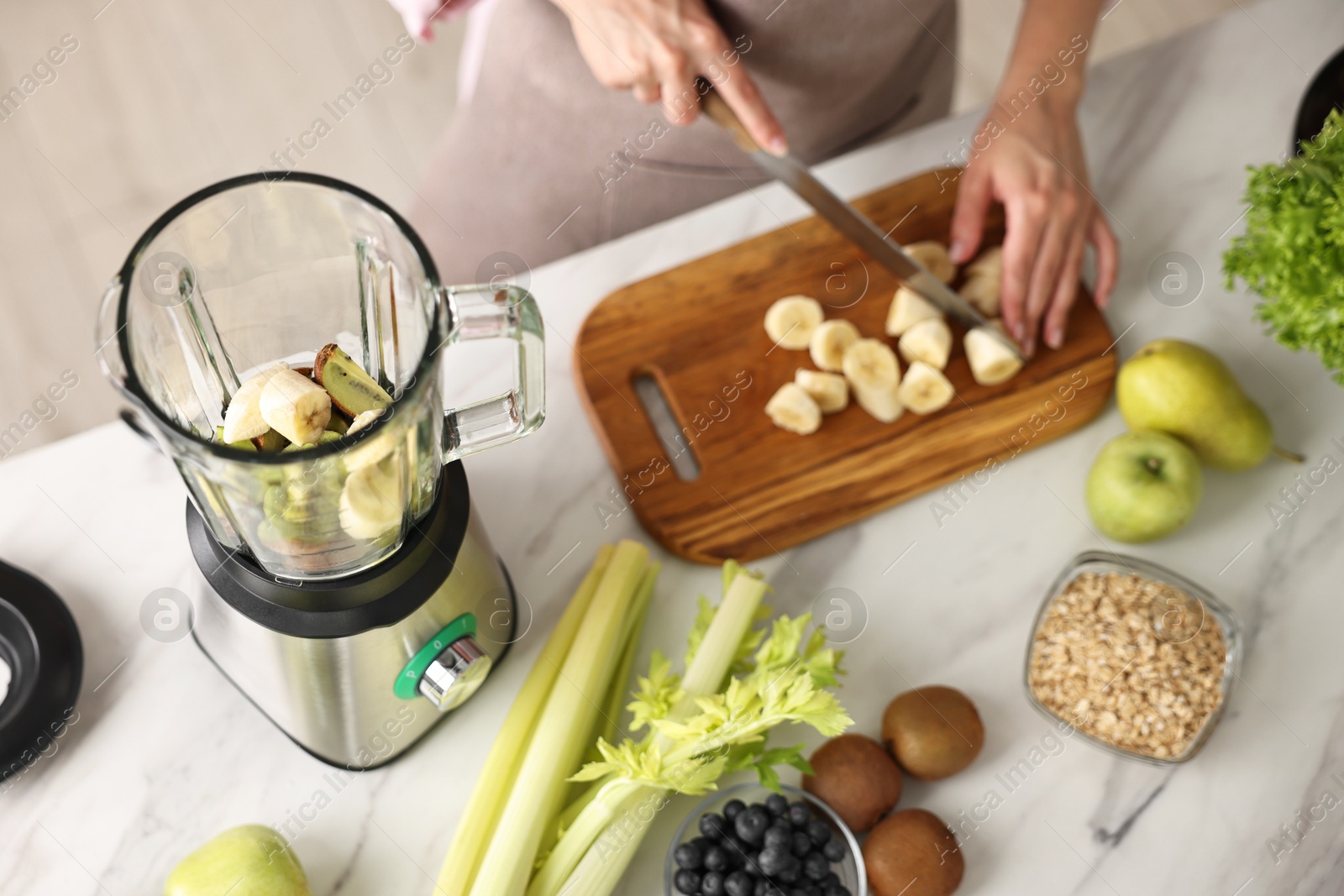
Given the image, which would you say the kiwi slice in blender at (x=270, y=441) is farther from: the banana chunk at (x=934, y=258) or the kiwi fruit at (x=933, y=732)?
the banana chunk at (x=934, y=258)

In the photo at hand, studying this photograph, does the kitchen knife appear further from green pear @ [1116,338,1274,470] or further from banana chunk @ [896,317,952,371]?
green pear @ [1116,338,1274,470]

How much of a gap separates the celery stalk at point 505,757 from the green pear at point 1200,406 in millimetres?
627

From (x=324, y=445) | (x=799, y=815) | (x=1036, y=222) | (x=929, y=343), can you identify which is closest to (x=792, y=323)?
(x=929, y=343)

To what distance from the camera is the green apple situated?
103cm

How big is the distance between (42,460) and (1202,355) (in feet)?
4.15

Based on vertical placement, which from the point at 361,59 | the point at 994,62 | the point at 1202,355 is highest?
the point at 361,59

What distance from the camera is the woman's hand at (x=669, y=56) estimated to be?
108 cm

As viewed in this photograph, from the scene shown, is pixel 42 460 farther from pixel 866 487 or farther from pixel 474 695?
pixel 866 487

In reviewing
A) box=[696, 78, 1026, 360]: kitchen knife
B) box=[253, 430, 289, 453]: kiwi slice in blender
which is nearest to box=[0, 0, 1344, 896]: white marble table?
box=[696, 78, 1026, 360]: kitchen knife

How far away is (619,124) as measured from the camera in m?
1.31

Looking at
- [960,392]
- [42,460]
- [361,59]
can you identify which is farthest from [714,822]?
[361,59]

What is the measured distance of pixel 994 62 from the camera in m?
2.39

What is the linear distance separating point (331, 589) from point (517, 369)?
0.22 m

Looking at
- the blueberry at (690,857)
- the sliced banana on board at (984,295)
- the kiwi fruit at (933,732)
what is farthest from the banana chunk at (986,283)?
the blueberry at (690,857)
